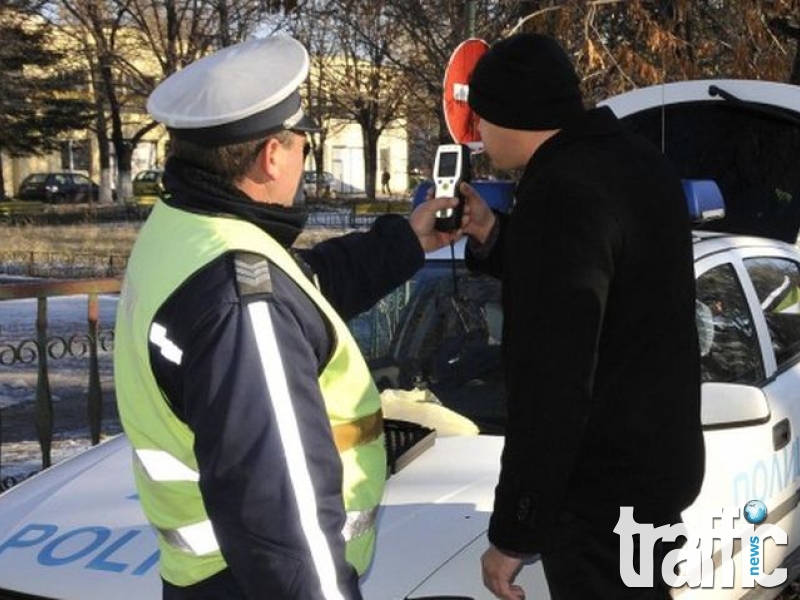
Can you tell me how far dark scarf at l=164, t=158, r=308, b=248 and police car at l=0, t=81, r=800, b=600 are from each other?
3.24 feet

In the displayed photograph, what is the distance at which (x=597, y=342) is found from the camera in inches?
79.2

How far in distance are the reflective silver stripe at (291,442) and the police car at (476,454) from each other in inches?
33.2

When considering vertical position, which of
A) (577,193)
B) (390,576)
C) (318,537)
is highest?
(577,193)

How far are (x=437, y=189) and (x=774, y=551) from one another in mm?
1834

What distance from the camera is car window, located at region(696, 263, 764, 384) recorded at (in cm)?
362

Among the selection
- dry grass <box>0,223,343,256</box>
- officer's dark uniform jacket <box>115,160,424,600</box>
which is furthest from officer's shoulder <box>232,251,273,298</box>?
dry grass <box>0,223,343,256</box>

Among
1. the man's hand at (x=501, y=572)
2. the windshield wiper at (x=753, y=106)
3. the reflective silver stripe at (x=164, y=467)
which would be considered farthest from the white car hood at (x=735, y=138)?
the reflective silver stripe at (x=164, y=467)

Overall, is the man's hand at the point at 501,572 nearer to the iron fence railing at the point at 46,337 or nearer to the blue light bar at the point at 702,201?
the blue light bar at the point at 702,201

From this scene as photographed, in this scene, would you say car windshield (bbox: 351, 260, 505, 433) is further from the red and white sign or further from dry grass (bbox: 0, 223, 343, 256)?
dry grass (bbox: 0, 223, 343, 256)

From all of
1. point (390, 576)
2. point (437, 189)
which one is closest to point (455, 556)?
point (390, 576)

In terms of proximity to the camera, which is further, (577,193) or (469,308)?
(469,308)

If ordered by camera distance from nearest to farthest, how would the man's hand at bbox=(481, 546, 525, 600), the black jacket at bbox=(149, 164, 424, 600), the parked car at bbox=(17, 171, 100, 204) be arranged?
the black jacket at bbox=(149, 164, 424, 600)
the man's hand at bbox=(481, 546, 525, 600)
the parked car at bbox=(17, 171, 100, 204)

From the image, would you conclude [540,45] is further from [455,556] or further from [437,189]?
[455,556]

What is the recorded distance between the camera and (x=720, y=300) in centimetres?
373
